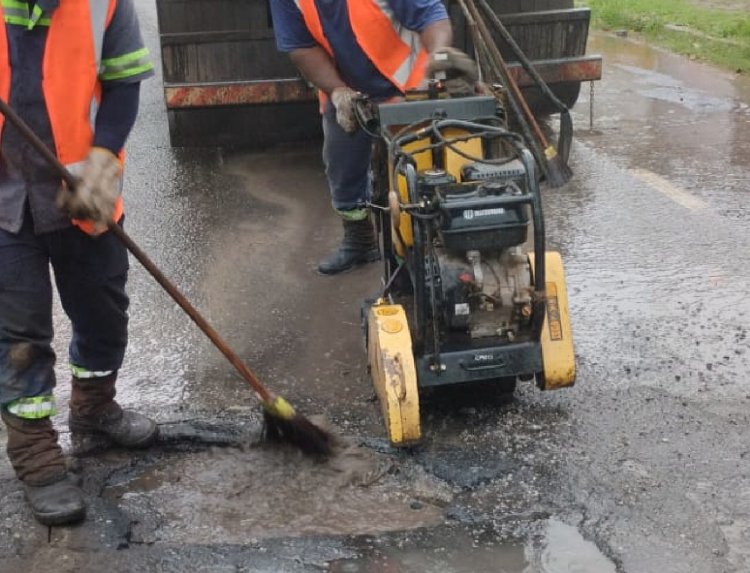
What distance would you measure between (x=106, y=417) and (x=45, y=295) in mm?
580

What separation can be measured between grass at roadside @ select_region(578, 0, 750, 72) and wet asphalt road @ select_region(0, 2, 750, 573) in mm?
4972

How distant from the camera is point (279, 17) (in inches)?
178

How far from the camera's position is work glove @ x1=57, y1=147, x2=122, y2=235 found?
9.11 ft

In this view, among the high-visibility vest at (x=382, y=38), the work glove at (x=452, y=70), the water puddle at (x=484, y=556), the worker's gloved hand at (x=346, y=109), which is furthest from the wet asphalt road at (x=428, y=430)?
the work glove at (x=452, y=70)

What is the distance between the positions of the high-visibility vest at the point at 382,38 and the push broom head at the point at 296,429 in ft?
5.65

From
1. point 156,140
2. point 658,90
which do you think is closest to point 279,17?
point 156,140

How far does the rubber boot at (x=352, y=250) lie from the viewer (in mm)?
4891

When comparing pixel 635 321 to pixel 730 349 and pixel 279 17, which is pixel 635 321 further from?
pixel 279 17

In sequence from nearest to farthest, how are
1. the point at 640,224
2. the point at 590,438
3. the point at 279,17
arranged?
the point at 590,438
the point at 279,17
the point at 640,224

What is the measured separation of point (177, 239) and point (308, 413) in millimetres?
2133

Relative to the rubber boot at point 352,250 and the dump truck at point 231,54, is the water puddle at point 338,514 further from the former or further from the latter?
the dump truck at point 231,54

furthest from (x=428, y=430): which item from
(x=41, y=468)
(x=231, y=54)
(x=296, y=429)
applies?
(x=231, y=54)

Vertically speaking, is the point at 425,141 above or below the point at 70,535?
above

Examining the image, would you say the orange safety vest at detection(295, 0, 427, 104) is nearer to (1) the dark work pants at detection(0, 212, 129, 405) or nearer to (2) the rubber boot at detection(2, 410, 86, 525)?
(1) the dark work pants at detection(0, 212, 129, 405)
